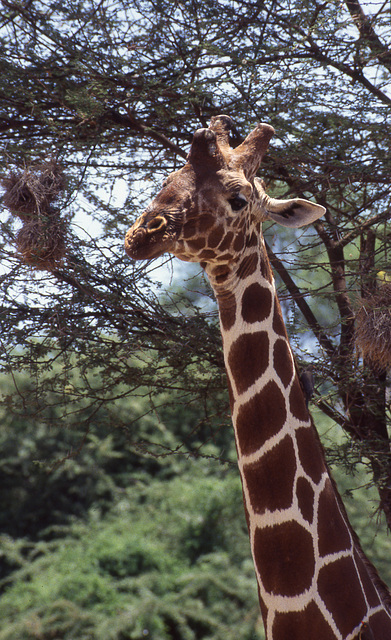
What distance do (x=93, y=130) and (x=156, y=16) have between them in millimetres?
827

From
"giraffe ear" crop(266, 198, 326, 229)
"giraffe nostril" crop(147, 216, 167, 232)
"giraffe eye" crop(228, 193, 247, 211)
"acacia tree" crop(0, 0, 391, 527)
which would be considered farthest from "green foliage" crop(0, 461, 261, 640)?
"giraffe nostril" crop(147, 216, 167, 232)

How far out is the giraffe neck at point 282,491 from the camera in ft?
7.77

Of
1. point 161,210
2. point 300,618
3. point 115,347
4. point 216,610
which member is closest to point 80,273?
point 115,347

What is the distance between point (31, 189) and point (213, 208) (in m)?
1.39

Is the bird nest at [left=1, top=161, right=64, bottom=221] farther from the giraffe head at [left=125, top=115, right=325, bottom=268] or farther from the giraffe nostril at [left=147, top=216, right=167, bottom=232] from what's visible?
the giraffe nostril at [left=147, top=216, right=167, bottom=232]

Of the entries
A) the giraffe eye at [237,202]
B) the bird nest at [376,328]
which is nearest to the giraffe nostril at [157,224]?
the giraffe eye at [237,202]

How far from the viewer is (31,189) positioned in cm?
339

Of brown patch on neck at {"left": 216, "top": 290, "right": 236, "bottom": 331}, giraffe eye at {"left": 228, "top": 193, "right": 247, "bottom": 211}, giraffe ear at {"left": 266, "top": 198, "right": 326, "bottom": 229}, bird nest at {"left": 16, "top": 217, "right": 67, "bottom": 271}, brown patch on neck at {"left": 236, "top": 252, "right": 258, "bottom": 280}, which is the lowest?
brown patch on neck at {"left": 216, "top": 290, "right": 236, "bottom": 331}

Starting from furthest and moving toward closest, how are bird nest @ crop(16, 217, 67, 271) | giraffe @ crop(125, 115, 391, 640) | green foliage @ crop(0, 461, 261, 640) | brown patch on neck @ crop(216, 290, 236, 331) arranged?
green foliage @ crop(0, 461, 261, 640) → bird nest @ crop(16, 217, 67, 271) → brown patch on neck @ crop(216, 290, 236, 331) → giraffe @ crop(125, 115, 391, 640)

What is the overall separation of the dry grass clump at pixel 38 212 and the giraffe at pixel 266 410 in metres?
1.17

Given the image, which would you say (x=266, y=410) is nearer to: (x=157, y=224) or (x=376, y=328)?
(x=157, y=224)

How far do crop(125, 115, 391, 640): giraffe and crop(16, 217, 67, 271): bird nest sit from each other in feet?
3.76

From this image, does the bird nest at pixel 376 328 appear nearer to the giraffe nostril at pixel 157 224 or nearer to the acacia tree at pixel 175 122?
the acacia tree at pixel 175 122

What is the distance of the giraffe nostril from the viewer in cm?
219
